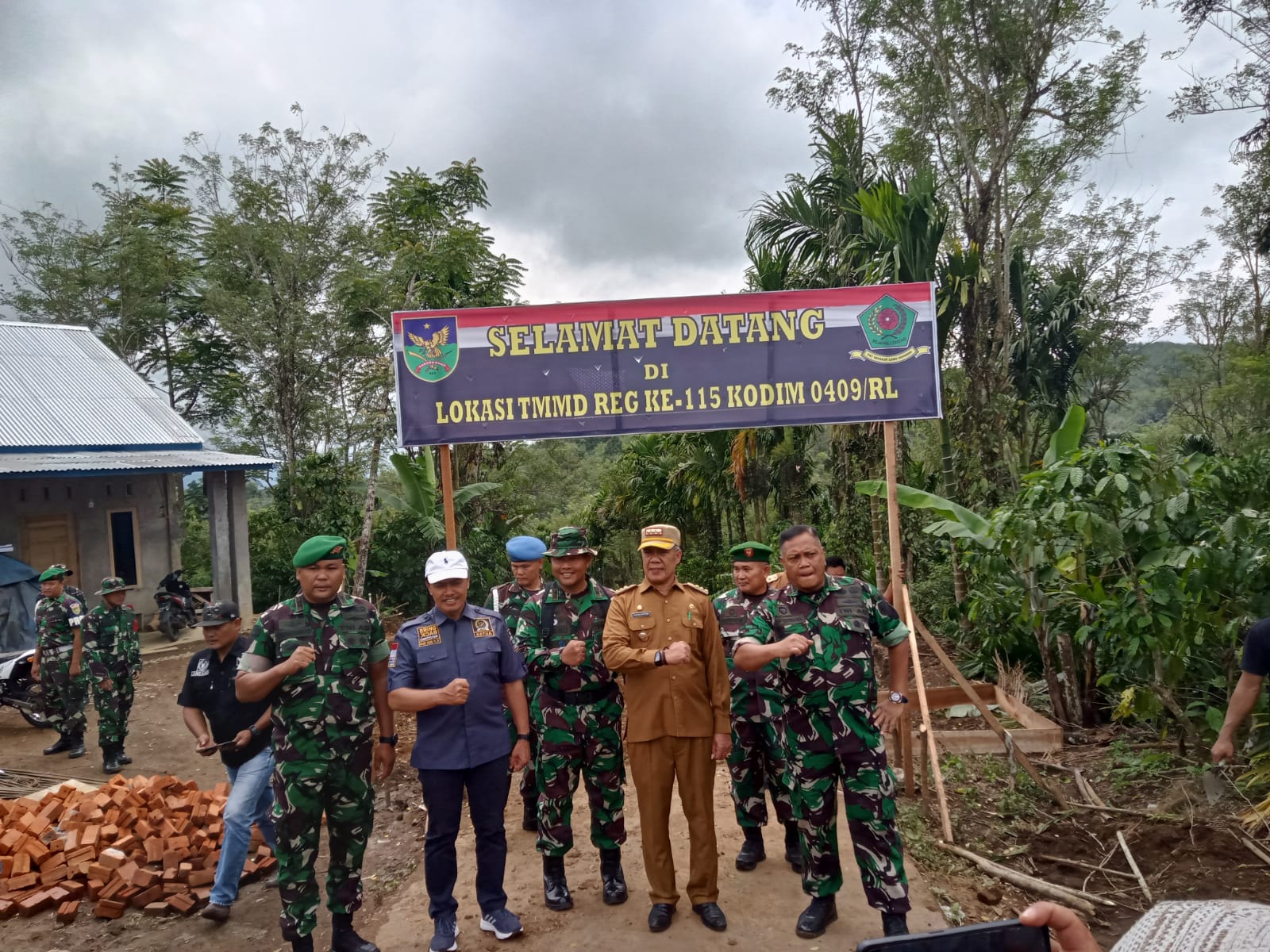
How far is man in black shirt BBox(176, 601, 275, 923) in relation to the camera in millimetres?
4051

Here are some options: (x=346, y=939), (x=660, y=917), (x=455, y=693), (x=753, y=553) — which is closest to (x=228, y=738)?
(x=346, y=939)

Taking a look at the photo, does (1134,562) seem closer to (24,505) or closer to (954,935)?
(954,935)

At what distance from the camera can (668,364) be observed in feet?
17.4

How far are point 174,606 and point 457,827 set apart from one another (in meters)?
11.8

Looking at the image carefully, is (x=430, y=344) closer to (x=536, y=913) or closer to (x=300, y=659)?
(x=300, y=659)

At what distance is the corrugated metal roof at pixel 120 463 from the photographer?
1148 centimetres

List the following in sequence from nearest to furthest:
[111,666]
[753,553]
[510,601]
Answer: [753,553], [510,601], [111,666]

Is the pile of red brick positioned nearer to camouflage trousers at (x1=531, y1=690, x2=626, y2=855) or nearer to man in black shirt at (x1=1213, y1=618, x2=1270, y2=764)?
camouflage trousers at (x1=531, y1=690, x2=626, y2=855)

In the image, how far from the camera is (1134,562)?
17.4ft

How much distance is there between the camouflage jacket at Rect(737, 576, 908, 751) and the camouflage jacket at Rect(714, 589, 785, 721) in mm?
344

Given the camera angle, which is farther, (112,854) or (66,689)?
(66,689)

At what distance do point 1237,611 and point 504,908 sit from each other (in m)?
4.55

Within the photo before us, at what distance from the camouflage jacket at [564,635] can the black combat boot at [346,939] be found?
50.6 inches

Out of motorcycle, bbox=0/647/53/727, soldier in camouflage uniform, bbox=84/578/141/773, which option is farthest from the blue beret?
motorcycle, bbox=0/647/53/727
